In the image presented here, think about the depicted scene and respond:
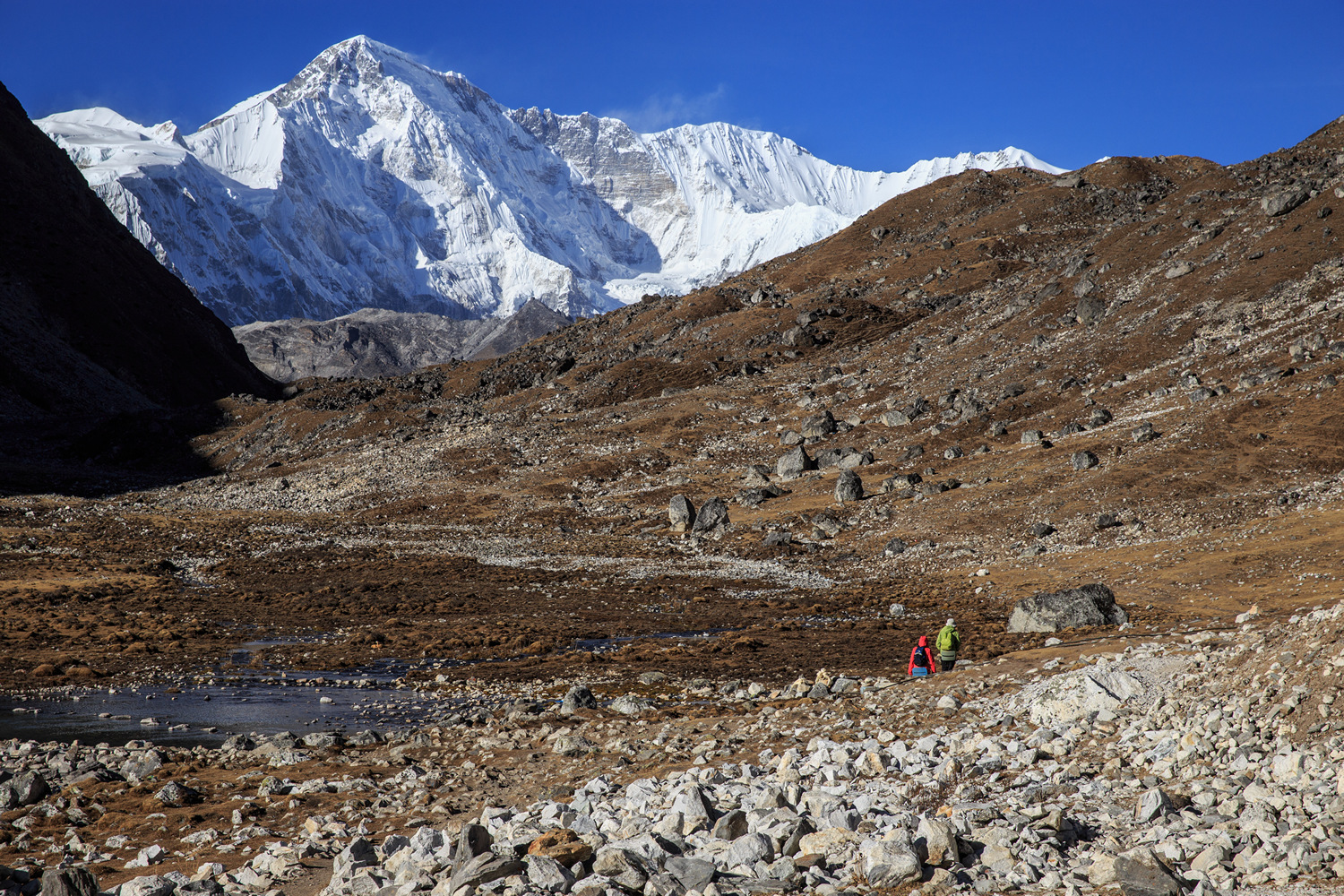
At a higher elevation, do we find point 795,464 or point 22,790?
point 795,464

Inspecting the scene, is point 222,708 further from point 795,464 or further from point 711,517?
point 795,464

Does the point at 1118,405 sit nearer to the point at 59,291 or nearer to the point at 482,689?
the point at 482,689

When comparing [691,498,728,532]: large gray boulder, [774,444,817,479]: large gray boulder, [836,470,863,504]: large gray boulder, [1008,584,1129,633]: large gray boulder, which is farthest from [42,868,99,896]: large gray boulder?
[774,444,817,479]: large gray boulder

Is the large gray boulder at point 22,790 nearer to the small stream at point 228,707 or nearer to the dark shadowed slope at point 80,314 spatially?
the small stream at point 228,707

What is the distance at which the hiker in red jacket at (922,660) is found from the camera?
21.2 meters

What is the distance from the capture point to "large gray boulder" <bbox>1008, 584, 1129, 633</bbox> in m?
27.1

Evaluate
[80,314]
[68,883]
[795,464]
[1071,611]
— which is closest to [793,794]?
[68,883]

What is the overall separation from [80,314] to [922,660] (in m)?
155

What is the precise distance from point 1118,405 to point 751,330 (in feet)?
178

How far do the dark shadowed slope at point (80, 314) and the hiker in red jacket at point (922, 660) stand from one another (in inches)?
4866

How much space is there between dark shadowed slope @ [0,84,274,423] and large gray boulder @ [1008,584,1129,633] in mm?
123099

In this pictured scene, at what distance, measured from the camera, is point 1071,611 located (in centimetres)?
2741

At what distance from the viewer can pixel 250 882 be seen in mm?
11750

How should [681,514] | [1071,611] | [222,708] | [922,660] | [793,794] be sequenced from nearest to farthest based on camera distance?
[793,794]
[922,660]
[222,708]
[1071,611]
[681,514]
